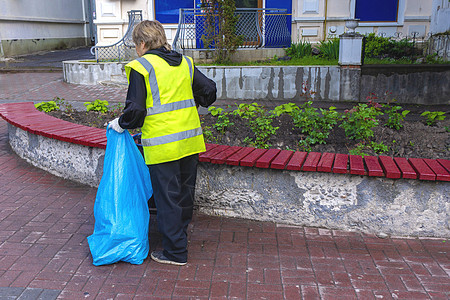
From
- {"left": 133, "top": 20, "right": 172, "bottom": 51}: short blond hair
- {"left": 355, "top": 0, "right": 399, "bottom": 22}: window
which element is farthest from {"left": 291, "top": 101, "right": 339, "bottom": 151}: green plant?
{"left": 355, "top": 0, "right": 399, "bottom": 22}: window

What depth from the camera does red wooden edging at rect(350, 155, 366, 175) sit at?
11.4ft

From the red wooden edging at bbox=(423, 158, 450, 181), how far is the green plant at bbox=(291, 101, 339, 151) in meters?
1.09

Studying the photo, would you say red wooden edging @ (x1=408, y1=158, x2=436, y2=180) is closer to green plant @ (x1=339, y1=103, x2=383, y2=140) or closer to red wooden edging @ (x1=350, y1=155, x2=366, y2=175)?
red wooden edging @ (x1=350, y1=155, x2=366, y2=175)

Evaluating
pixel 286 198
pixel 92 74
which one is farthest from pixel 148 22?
pixel 92 74

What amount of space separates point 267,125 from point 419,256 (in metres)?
2.03

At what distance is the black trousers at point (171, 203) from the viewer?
3172 mm

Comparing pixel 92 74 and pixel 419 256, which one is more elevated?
pixel 92 74

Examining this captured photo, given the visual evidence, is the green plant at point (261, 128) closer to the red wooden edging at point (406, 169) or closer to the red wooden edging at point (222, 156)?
the red wooden edging at point (222, 156)

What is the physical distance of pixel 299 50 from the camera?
10938 mm

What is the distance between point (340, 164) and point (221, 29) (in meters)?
6.69

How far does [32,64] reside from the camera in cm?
1463

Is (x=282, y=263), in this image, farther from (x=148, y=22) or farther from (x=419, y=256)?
(x=148, y=22)

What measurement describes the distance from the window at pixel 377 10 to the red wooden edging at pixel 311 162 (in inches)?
366

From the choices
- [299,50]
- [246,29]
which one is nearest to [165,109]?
[246,29]
